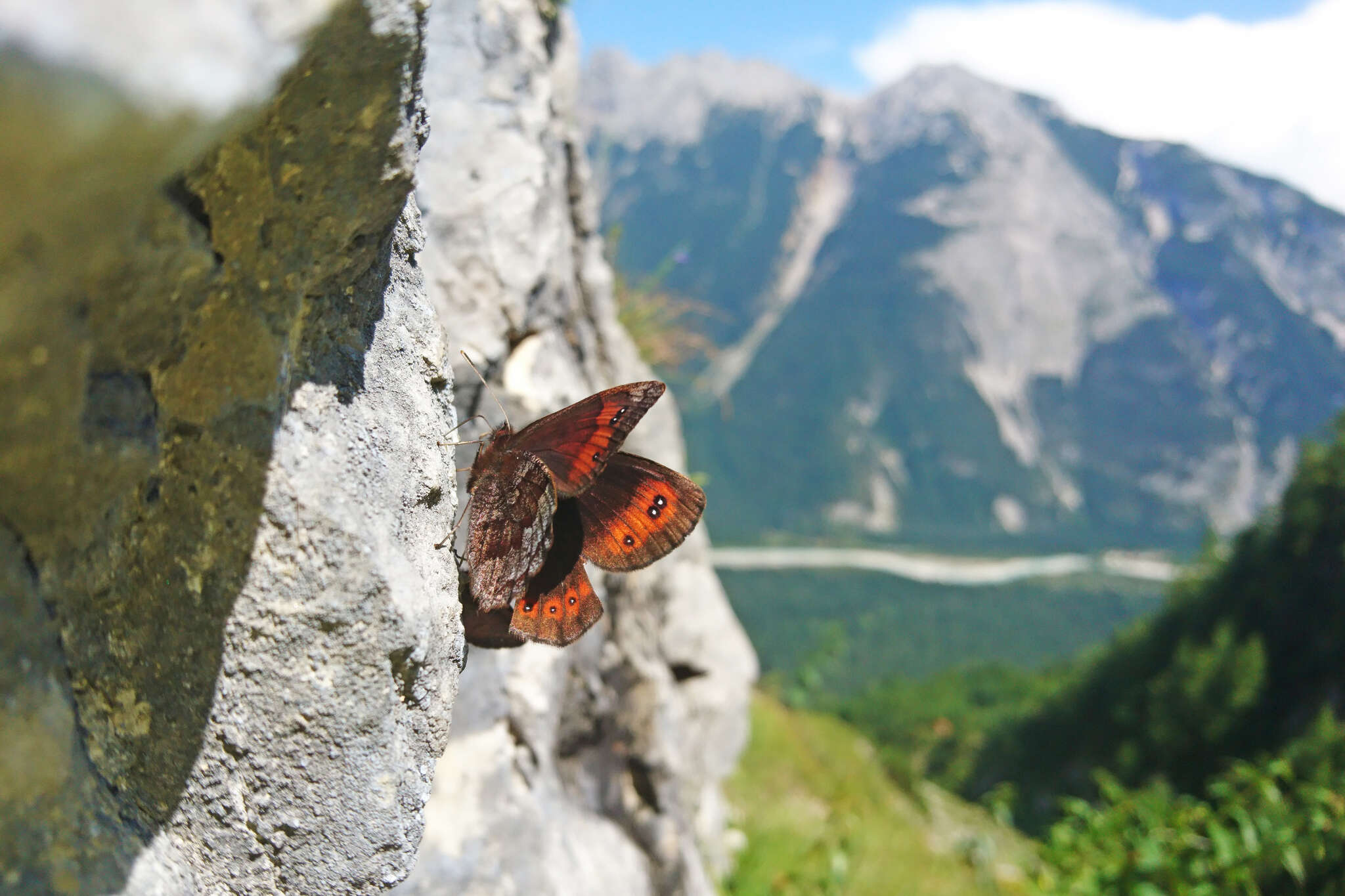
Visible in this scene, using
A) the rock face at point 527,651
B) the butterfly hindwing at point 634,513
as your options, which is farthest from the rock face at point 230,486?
the rock face at point 527,651

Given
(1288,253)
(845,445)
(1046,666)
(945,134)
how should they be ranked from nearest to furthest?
1. (1046,666)
2. (1288,253)
3. (845,445)
4. (945,134)

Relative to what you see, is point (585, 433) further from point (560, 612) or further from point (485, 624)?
point (485, 624)

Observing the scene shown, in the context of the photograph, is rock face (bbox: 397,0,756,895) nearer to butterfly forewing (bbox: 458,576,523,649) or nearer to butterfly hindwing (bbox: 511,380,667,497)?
butterfly forewing (bbox: 458,576,523,649)

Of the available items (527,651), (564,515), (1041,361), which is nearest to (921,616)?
(527,651)

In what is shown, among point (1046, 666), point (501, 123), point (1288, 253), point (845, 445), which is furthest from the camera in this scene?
point (845, 445)

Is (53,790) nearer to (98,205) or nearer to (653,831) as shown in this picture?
(98,205)

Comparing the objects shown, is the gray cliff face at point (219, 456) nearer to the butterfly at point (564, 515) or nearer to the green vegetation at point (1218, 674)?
the butterfly at point (564, 515)

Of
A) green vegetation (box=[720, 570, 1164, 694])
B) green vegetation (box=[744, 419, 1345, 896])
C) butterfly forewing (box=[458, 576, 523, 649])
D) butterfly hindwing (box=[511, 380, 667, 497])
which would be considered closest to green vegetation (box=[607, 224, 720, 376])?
green vegetation (box=[744, 419, 1345, 896])

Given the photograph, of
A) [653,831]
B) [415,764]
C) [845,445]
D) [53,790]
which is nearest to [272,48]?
[53,790]
